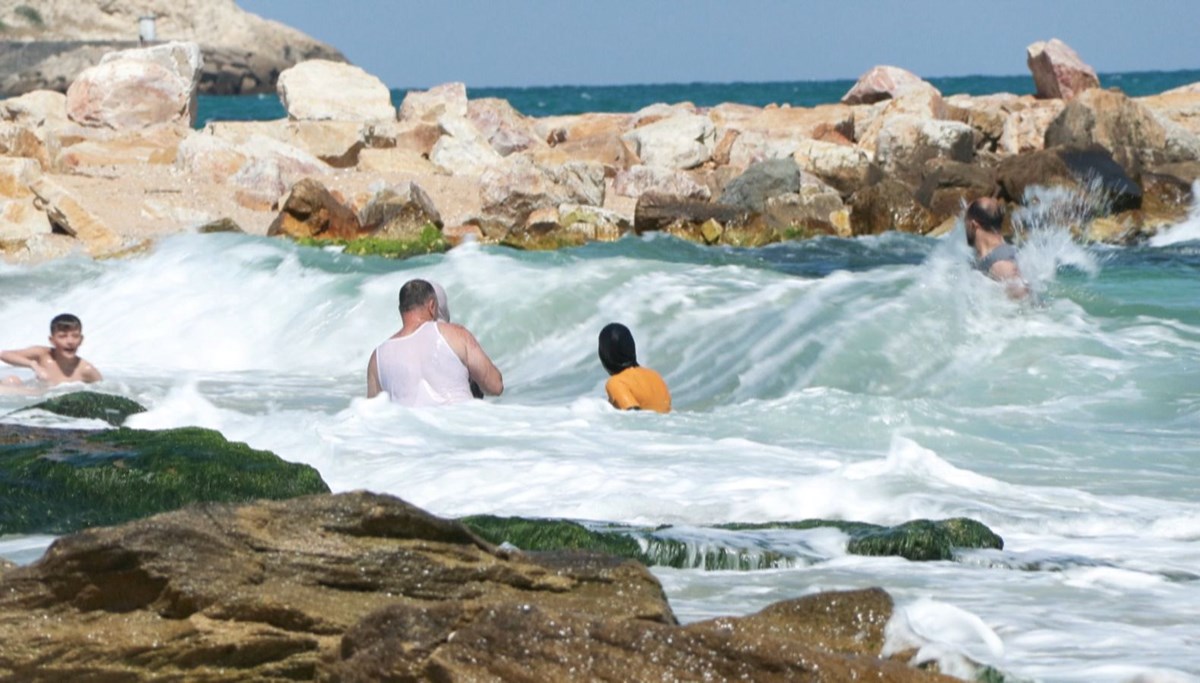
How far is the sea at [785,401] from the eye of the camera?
560 centimetres

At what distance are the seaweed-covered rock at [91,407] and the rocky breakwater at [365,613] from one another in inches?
186

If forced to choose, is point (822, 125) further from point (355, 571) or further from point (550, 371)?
point (355, 571)

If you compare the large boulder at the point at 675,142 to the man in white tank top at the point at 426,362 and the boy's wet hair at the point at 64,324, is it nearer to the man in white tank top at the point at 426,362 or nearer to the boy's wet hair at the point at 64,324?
the boy's wet hair at the point at 64,324

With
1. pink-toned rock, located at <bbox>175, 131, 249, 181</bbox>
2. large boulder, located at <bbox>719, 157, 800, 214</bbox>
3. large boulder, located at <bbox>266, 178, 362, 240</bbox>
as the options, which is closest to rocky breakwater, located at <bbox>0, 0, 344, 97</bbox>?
pink-toned rock, located at <bbox>175, 131, 249, 181</bbox>

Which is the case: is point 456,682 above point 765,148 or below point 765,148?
below

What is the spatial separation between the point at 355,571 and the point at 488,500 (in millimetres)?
3416

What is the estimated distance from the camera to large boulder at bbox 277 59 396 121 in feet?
91.4

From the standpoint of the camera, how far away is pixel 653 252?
17.2 m

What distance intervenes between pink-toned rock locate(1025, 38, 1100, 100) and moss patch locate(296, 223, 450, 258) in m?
18.3

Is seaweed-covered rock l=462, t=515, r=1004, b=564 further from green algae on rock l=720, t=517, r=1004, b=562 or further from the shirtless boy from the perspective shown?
the shirtless boy

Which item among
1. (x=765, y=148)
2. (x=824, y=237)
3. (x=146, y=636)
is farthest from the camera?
(x=765, y=148)

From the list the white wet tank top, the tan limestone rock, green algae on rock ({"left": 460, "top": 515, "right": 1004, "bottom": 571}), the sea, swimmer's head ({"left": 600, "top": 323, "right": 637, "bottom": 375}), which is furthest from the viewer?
the tan limestone rock

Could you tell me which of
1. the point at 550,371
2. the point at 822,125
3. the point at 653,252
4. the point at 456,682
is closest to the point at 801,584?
the point at 456,682

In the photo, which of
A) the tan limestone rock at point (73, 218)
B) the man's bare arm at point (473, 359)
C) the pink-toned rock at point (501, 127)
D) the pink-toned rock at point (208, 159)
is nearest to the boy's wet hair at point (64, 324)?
the man's bare arm at point (473, 359)
